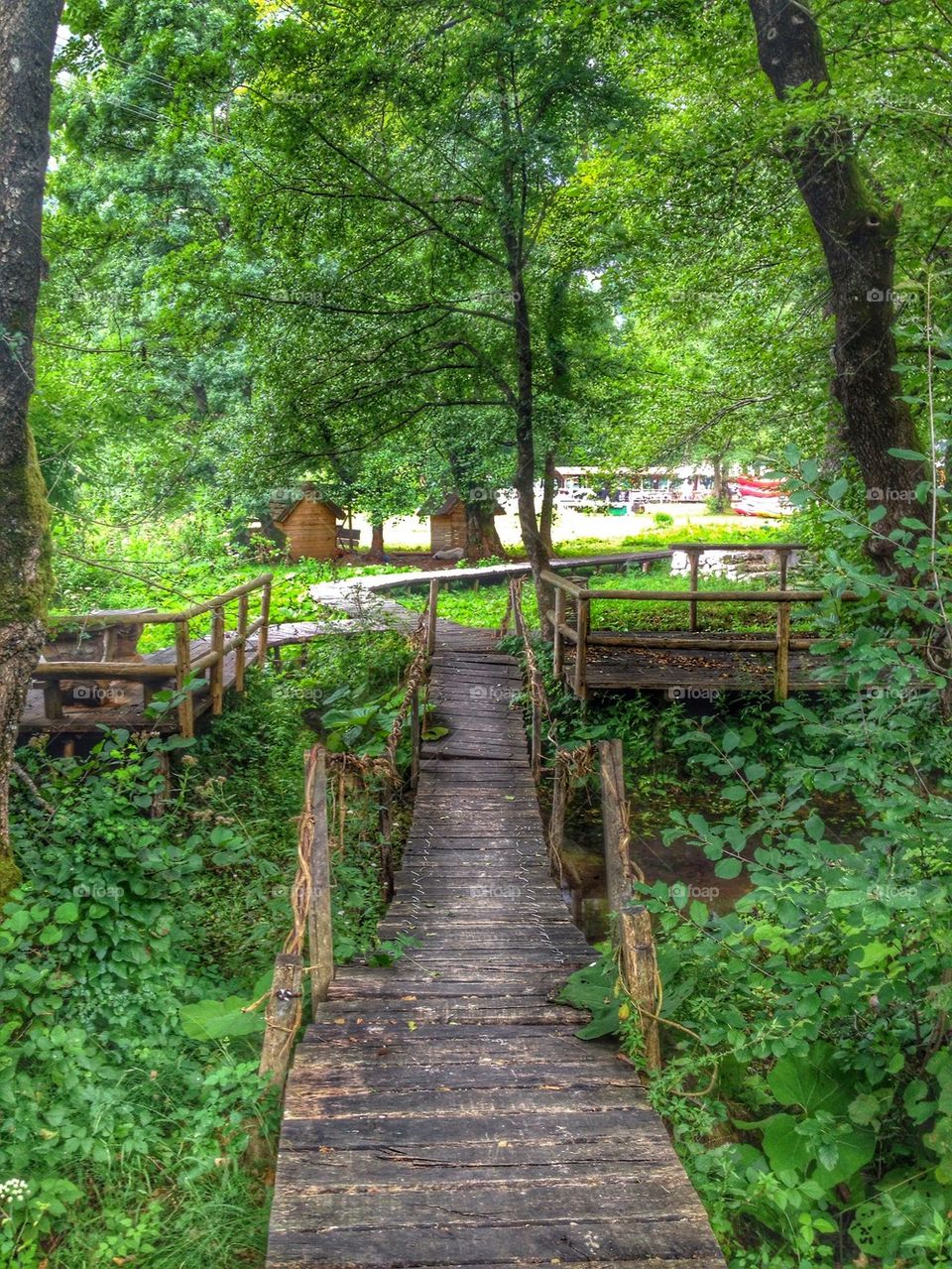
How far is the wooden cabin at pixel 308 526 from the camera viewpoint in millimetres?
27516

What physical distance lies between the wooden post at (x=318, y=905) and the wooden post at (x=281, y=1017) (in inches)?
21.2

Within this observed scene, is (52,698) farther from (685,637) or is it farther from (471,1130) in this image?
(685,637)

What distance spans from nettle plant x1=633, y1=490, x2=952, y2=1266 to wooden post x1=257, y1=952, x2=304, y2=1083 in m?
1.54

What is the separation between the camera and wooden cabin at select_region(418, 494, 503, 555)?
29.1 meters

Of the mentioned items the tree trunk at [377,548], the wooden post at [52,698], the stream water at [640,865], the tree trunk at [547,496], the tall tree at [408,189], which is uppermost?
the tall tree at [408,189]

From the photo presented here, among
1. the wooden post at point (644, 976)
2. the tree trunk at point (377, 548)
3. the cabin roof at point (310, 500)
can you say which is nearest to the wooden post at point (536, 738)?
the wooden post at point (644, 976)

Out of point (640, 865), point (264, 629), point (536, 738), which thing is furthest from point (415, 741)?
Answer: point (264, 629)

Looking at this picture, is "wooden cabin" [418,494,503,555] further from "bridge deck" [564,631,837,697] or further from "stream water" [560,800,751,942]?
"stream water" [560,800,751,942]

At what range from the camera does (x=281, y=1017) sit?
390 centimetres

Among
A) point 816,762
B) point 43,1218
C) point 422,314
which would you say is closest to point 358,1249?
point 43,1218

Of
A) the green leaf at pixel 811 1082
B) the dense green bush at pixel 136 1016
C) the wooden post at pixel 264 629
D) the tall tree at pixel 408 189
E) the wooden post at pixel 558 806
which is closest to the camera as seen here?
the dense green bush at pixel 136 1016

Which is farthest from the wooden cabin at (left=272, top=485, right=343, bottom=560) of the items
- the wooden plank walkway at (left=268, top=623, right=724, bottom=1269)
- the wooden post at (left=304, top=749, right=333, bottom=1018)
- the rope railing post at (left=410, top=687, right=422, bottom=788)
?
the wooden post at (left=304, top=749, right=333, bottom=1018)

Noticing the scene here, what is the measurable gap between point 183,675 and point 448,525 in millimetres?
21747

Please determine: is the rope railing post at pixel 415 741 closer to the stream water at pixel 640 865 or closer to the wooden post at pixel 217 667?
the stream water at pixel 640 865
